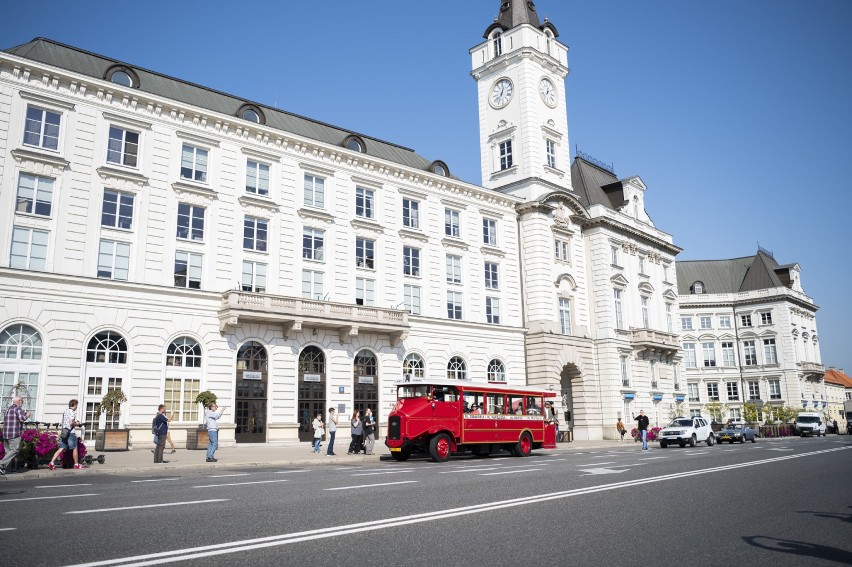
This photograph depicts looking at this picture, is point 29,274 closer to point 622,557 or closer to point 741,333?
point 622,557

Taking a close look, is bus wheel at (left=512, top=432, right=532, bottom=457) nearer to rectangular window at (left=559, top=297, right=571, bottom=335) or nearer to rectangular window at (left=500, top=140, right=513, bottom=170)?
rectangular window at (left=559, top=297, right=571, bottom=335)

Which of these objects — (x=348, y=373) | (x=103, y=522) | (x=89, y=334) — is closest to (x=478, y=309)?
(x=348, y=373)

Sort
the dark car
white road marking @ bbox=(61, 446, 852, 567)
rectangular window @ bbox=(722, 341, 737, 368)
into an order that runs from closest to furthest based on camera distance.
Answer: white road marking @ bbox=(61, 446, 852, 567), the dark car, rectangular window @ bbox=(722, 341, 737, 368)

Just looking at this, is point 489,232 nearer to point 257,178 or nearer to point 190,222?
point 257,178

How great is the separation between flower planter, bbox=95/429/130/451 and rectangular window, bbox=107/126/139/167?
40.6ft

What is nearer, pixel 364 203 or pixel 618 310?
pixel 364 203

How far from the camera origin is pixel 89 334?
28781mm

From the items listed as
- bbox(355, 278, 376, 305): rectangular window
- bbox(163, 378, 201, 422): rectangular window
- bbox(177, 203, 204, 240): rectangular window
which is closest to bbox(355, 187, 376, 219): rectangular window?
bbox(355, 278, 376, 305): rectangular window

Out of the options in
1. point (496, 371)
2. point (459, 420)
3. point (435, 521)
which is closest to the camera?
point (435, 521)

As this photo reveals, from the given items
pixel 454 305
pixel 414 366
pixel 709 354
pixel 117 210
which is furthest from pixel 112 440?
pixel 709 354

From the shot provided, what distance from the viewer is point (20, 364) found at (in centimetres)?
2698

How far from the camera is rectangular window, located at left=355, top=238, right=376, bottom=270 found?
38.7 metres

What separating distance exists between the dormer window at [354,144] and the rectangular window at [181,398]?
16.5 metres

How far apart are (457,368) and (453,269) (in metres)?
6.36
